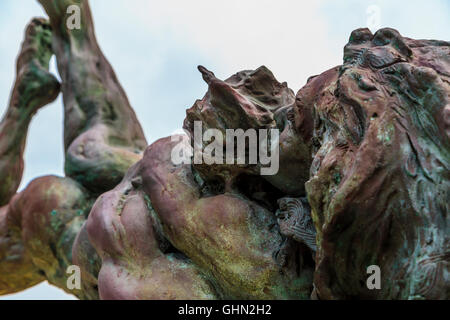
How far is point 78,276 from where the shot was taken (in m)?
1.93

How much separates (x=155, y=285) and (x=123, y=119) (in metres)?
1.10

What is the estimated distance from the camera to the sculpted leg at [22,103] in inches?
103

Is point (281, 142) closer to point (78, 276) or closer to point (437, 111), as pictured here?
point (437, 111)

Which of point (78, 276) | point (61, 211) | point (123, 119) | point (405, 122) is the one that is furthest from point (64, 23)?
point (405, 122)

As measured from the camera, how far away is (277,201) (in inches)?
60.6

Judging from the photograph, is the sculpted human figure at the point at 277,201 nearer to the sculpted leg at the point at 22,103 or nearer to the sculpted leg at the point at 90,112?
the sculpted leg at the point at 90,112

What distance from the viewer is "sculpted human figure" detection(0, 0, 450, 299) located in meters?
1.13
